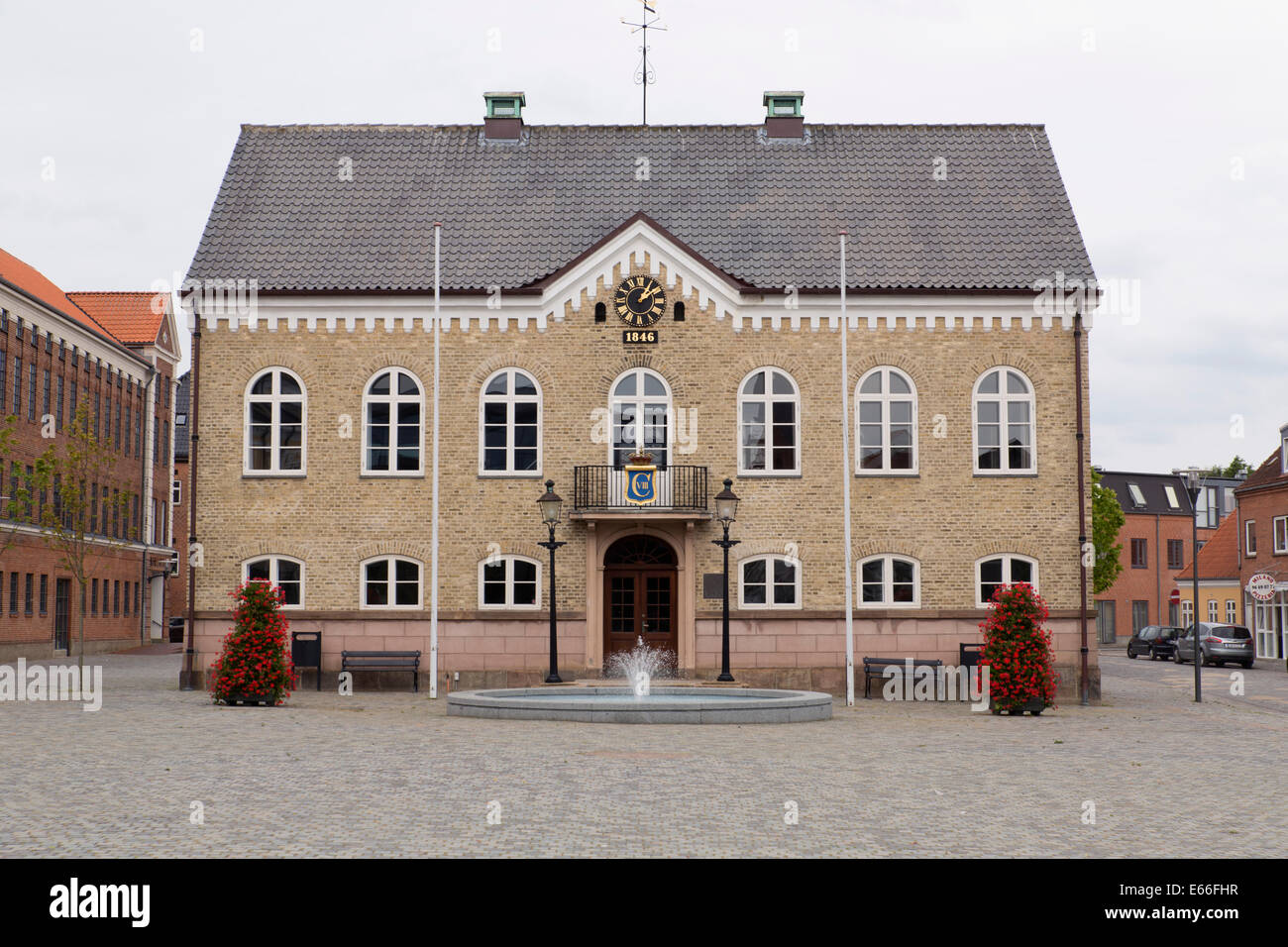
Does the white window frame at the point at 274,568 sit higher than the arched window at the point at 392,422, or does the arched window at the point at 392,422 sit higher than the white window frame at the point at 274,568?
the arched window at the point at 392,422

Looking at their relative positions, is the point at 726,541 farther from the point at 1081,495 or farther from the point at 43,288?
the point at 43,288

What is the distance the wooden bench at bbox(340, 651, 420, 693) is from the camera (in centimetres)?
2603

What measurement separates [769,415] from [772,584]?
3.52m

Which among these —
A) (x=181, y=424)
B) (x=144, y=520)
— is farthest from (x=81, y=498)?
(x=181, y=424)

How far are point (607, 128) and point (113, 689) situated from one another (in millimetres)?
16837

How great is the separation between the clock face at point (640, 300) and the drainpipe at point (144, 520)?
35.1 metres

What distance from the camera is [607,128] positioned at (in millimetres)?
30984

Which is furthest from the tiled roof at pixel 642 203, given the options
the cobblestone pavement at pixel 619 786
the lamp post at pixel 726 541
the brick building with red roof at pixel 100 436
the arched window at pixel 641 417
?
the cobblestone pavement at pixel 619 786

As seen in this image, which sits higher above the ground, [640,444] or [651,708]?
[640,444]

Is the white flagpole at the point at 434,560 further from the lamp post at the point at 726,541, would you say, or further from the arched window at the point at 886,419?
the arched window at the point at 886,419

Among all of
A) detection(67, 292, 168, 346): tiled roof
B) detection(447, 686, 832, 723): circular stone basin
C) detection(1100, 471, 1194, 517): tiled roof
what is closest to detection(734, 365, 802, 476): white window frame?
detection(447, 686, 832, 723): circular stone basin

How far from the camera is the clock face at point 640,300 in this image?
88.3ft

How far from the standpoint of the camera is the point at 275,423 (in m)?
27.0

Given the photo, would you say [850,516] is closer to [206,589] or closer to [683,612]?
[683,612]
